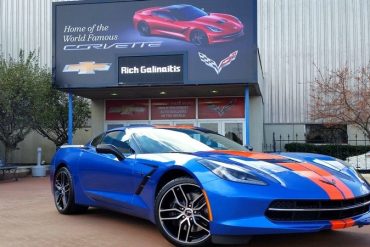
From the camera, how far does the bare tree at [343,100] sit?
17.8 m

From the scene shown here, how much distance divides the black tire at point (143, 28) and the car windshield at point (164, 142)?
9.54 metres

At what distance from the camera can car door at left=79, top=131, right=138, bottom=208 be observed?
5.63 metres

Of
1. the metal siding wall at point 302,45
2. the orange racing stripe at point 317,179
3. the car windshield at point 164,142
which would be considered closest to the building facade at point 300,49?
the metal siding wall at point 302,45

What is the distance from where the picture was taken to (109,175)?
19.6 feet

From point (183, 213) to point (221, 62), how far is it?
33.8 ft

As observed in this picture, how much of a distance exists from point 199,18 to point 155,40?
5.21 ft

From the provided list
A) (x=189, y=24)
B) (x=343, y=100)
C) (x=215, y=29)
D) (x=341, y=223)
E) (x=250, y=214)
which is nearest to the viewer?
(x=250, y=214)

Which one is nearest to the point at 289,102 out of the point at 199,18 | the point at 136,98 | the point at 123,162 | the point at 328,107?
the point at 328,107

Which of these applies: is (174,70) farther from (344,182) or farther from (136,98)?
(344,182)

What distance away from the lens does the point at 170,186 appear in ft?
15.9

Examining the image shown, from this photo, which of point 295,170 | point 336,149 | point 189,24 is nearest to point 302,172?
point 295,170

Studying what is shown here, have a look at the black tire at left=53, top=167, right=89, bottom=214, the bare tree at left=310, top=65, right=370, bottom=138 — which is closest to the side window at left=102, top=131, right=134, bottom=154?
the black tire at left=53, top=167, right=89, bottom=214

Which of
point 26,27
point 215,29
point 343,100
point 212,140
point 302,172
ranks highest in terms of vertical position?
point 26,27

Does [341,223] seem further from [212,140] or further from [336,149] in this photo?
[336,149]
